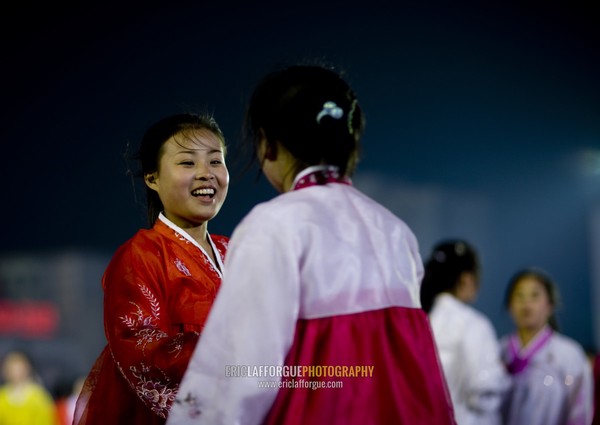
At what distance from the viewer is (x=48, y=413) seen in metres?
4.96

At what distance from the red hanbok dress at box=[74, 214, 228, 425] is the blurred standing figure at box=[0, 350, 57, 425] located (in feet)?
11.6

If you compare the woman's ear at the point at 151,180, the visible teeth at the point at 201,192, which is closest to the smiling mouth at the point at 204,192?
the visible teeth at the point at 201,192

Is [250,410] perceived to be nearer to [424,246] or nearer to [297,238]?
[297,238]

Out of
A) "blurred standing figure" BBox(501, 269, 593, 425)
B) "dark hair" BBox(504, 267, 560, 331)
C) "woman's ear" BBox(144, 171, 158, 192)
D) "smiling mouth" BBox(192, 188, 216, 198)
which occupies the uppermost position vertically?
"woman's ear" BBox(144, 171, 158, 192)

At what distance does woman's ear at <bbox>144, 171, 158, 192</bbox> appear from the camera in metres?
1.71

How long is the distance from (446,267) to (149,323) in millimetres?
2430

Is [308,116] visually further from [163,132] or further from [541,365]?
[541,365]

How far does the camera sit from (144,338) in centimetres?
148

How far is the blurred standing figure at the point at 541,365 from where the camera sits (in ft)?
11.6

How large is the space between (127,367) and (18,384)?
3.88m

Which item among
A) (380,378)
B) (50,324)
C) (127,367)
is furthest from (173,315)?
(50,324)

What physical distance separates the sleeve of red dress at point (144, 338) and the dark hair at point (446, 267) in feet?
7.48

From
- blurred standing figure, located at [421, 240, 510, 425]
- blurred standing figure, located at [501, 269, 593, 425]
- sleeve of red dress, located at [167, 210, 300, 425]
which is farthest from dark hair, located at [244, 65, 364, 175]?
blurred standing figure, located at [501, 269, 593, 425]

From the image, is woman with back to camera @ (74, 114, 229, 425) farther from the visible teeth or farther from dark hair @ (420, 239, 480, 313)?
dark hair @ (420, 239, 480, 313)
